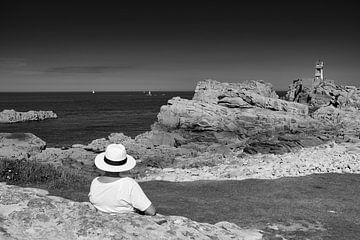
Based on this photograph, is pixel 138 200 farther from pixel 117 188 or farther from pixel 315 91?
pixel 315 91

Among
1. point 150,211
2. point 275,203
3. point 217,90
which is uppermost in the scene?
point 217,90

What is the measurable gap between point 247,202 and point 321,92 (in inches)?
4771

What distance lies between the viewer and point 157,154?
40969mm

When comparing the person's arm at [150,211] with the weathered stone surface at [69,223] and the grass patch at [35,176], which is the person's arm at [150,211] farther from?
the grass patch at [35,176]

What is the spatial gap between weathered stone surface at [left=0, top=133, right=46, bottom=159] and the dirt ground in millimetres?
19005

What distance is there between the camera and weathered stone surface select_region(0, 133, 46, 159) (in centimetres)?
3584

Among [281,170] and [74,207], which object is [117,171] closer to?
[74,207]

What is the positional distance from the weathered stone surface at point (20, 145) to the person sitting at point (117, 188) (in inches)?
1158

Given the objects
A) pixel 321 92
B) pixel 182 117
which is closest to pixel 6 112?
pixel 182 117

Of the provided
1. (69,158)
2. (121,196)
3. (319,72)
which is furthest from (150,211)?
(319,72)

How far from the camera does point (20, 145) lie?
40.8m

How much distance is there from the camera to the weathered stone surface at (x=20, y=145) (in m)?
35.8

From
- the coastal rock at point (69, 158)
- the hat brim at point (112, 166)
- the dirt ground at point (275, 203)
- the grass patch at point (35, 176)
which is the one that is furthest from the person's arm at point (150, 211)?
the coastal rock at point (69, 158)

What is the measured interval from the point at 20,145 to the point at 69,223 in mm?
36767
